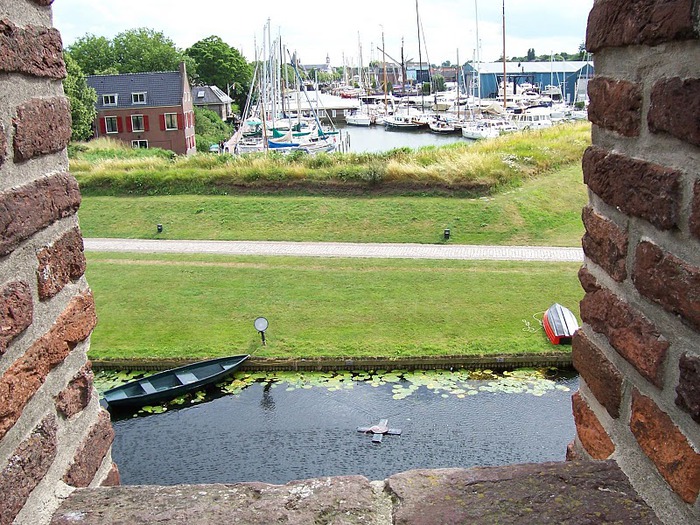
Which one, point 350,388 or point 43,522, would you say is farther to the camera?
point 350,388

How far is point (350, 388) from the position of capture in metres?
11.6

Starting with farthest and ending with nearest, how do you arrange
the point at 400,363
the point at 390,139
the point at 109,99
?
the point at 390,139, the point at 109,99, the point at 400,363

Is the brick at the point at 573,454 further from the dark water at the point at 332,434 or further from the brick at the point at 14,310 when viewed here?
the dark water at the point at 332,434

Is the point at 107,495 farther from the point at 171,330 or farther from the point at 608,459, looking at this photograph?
the point at 171,330

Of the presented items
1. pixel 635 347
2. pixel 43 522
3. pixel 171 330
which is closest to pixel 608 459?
pixel 635 347

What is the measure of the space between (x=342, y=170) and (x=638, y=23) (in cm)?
2263

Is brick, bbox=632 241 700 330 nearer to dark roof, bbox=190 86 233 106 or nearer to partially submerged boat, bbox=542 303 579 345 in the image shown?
partially submerged boat, bbox=542 303 579 345

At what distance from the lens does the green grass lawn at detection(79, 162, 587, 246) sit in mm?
19891

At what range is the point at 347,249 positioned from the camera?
18875 millimetres

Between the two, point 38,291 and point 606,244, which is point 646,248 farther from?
point 38,291

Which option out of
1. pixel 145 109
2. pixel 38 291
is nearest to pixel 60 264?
pixel 38 291

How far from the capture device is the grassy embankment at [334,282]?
12.9 meters

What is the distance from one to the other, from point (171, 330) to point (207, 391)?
226 cm

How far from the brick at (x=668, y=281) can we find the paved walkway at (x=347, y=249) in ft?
52.1
